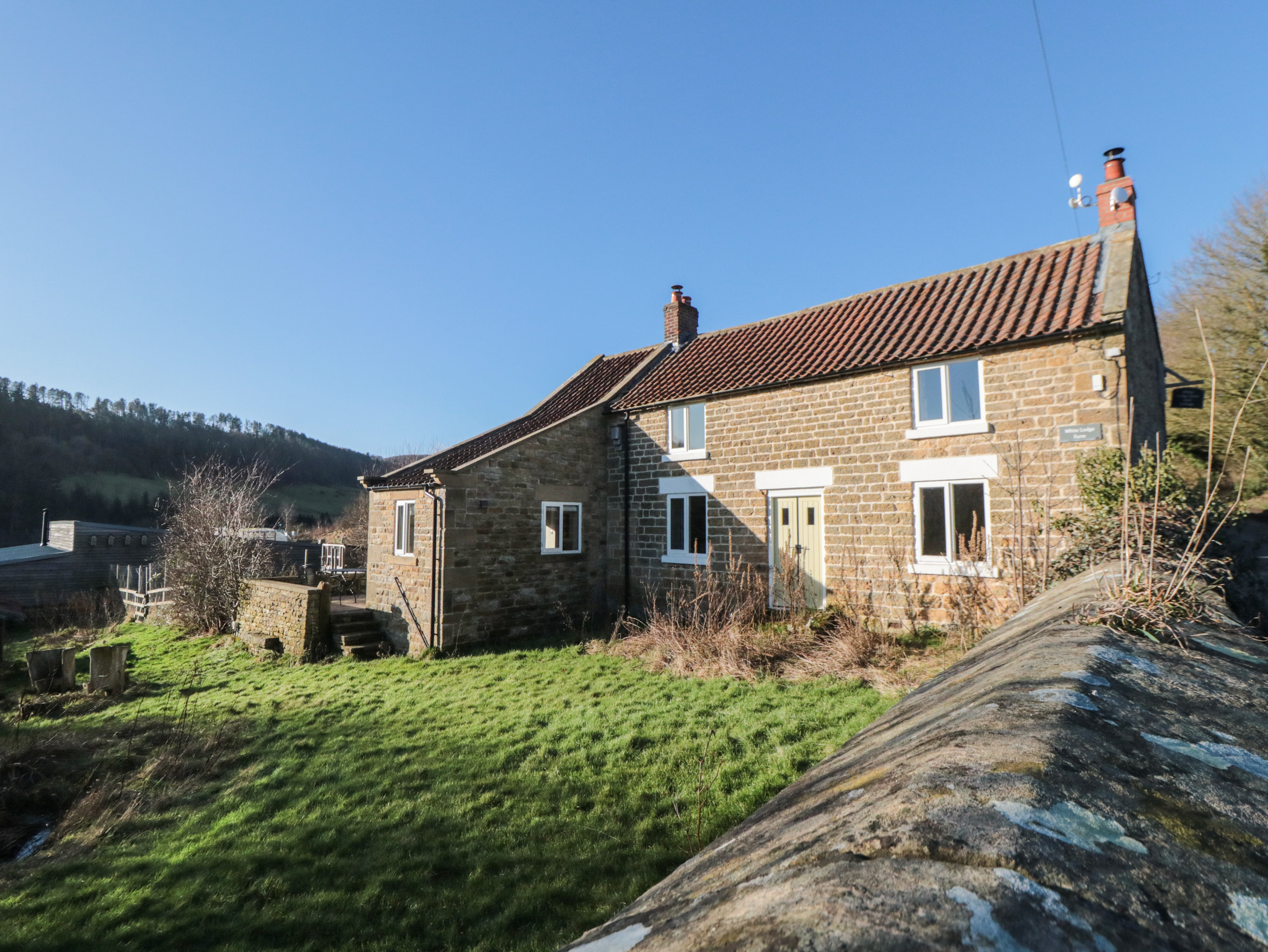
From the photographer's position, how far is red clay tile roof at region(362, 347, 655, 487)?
48.0 ft

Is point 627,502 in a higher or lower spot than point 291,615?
higher

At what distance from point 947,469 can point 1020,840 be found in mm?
10887

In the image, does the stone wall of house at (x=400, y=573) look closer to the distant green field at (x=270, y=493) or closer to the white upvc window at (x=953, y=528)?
the white upvc window at (x=953, y=528)

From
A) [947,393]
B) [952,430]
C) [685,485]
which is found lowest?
[685,485]

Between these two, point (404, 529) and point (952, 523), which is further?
point (404, 529)

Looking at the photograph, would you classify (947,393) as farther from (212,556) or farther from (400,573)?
(212,556)

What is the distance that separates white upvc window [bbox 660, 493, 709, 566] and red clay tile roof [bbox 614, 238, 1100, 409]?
7.97ft

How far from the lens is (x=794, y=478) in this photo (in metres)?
12.4

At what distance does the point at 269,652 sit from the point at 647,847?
542 inches

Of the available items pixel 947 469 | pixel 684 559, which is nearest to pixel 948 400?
pixel 947 469

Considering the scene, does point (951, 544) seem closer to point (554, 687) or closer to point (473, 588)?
point (554, 687)

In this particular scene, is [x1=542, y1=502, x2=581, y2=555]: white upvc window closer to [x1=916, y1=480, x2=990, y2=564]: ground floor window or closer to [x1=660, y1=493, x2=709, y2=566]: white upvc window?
[x1=660, y1=493, x2=709, y2=566]: white upvc window

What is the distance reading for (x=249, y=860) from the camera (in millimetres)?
5293

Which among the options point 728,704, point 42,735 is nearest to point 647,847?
point 728,704
